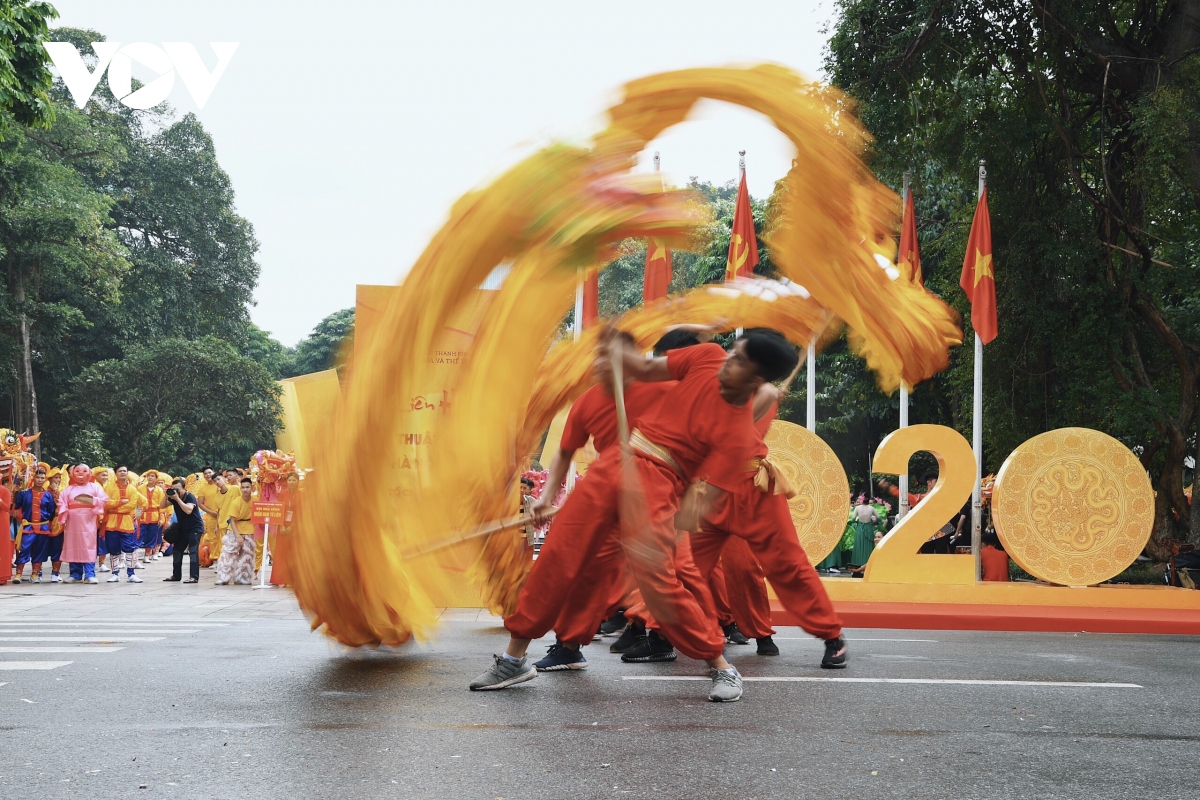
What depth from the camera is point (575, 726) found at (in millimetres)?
4438

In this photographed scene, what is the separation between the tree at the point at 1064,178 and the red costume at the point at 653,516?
31.9 ft

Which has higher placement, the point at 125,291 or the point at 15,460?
the point at 125,291

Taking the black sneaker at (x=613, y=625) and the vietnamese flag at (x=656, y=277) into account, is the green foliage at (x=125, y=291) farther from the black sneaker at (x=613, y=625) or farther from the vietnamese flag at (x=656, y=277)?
the black sneaker at (x=613, y=625)

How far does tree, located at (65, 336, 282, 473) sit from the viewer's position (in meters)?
31.9

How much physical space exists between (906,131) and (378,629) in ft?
36.4

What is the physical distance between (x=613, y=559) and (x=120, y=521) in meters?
12.3

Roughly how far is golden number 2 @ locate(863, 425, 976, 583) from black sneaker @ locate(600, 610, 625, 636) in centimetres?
306

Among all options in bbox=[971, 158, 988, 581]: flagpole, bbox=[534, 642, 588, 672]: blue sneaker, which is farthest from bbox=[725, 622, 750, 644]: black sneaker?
bbox=[971, 158, 988, 581]: flagpole

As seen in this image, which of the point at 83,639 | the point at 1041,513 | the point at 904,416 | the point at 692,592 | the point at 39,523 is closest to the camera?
the point at 692,592

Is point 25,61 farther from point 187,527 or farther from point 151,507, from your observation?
point 151,507

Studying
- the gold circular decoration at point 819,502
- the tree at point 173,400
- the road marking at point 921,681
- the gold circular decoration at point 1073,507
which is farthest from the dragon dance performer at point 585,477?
the tree at point 173,400

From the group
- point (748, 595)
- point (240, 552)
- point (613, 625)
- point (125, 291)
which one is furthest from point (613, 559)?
point (125, 291)

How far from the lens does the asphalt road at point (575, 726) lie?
11.7ft

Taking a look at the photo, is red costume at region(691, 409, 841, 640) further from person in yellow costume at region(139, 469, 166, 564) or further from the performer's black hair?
person in yellow costume at region(139, 469, 166, 564)
